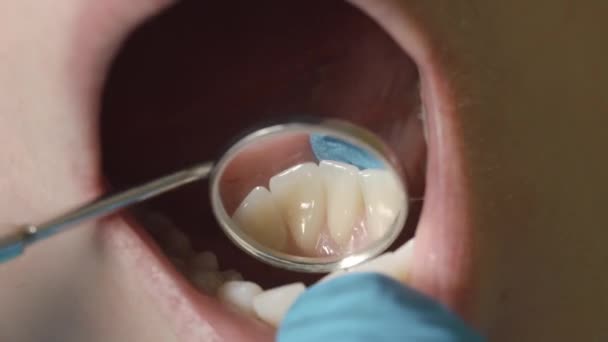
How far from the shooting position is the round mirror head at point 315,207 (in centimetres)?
78

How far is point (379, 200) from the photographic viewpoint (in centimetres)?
82

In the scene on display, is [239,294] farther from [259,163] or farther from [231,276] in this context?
[259,163]

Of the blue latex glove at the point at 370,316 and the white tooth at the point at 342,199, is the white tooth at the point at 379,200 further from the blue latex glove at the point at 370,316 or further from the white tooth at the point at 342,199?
the blue latex glove at the point at 370,316

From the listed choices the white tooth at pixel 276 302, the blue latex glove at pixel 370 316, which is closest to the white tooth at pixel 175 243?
the white tooth at pixel 276 302

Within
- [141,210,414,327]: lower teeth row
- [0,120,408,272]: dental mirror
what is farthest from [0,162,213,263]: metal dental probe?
[141,210,414,327]: lower teeth row

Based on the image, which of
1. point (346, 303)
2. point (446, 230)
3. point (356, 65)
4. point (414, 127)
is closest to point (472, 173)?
point (446, 230)

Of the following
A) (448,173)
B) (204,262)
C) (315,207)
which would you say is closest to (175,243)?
(204,262)

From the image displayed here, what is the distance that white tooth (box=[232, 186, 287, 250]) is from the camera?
0.82m

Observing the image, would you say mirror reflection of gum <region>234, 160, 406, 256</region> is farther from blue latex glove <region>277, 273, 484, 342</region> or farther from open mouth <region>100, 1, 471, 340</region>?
blue latex glove <region>277, 273, 484, 342</region>

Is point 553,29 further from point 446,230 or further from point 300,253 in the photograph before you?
point 300,253

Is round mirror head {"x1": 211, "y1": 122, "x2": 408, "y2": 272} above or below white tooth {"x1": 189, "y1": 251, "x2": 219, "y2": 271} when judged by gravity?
above

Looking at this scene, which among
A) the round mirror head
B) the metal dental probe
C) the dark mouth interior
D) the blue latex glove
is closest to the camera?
the blue latex glove

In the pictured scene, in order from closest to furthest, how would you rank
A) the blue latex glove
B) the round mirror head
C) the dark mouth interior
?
the blue latex glove
the round mirror head
the dark mouth interior

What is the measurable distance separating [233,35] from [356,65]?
0.14 meters
